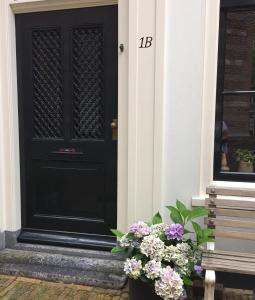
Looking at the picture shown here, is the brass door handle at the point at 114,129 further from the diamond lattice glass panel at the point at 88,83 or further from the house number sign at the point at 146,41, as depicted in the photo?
the house number sign at the point at 146,41

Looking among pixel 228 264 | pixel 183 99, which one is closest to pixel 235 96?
pixel 183 99

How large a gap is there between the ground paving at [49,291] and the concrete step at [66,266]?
0.18 feet

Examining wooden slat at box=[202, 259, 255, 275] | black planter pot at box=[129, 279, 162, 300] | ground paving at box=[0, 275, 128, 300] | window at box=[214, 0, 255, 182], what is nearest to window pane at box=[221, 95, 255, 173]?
window at box=[214, 0, 255, 182]

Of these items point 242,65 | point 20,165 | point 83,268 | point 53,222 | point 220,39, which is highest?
point 220,39

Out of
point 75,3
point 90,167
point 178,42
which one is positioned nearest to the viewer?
point 178,42

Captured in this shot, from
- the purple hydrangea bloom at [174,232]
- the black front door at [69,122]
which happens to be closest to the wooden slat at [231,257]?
the purple hydrangea bloom at [174,232]

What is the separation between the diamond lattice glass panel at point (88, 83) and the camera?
3.13m

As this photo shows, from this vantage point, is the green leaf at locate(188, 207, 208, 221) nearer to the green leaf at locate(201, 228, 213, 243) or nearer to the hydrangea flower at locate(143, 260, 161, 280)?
the green leaf at locate(201, 228, 213, 243)

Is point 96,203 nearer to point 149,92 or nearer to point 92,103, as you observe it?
point 92,103

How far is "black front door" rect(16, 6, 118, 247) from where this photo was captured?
3127mm

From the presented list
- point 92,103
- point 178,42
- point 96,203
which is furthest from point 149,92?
point 96,203

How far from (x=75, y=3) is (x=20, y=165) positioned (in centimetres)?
166

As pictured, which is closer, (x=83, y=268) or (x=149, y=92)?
(x=149, y=92)

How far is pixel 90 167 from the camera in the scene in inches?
128
